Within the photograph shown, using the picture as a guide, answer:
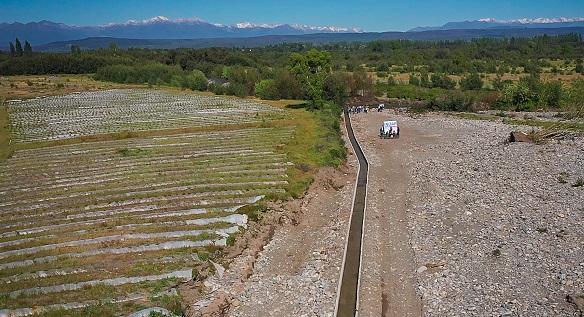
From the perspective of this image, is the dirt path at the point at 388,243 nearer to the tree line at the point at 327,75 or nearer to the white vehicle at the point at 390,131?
the white vehicle at the point at 390,131

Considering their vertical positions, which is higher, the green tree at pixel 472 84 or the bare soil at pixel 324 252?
the green tree at pixel 472 84

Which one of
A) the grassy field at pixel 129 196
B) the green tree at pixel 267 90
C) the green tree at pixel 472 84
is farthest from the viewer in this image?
the green tree at pixel 472 84

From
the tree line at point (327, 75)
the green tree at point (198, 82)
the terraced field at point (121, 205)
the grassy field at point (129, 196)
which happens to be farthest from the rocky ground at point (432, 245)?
the green tree at point (198, 82)

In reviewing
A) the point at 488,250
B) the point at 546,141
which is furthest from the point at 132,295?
the point at 546,141

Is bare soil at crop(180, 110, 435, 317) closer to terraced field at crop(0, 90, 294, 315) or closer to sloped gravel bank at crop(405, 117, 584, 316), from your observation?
sloped gravel bank at crop(405, 117, 584, 316)

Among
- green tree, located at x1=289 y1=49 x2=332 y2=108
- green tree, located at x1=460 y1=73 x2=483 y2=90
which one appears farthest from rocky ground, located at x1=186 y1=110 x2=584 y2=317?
green tree, located at x1=460 y1=73 x2=483 y2=90

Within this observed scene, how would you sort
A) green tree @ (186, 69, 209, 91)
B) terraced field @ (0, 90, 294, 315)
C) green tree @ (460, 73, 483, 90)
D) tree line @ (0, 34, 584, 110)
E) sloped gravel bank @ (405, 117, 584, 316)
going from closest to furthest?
1. sloped gravel bank @ (405, 117, 584, 316)
2. terraced field @ (0, 90, 294, 315)
3. tree line @ (0, 34, 584, 110)
4. green tree @ (460, 73, 483, 90)
5. green tree @ (186, 69, 209, 91)

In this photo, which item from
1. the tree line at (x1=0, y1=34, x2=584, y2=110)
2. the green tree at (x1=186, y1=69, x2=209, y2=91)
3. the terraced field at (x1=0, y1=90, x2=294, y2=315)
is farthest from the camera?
the green tree at (x1=186, y1=69, x2=209, y2=91)
